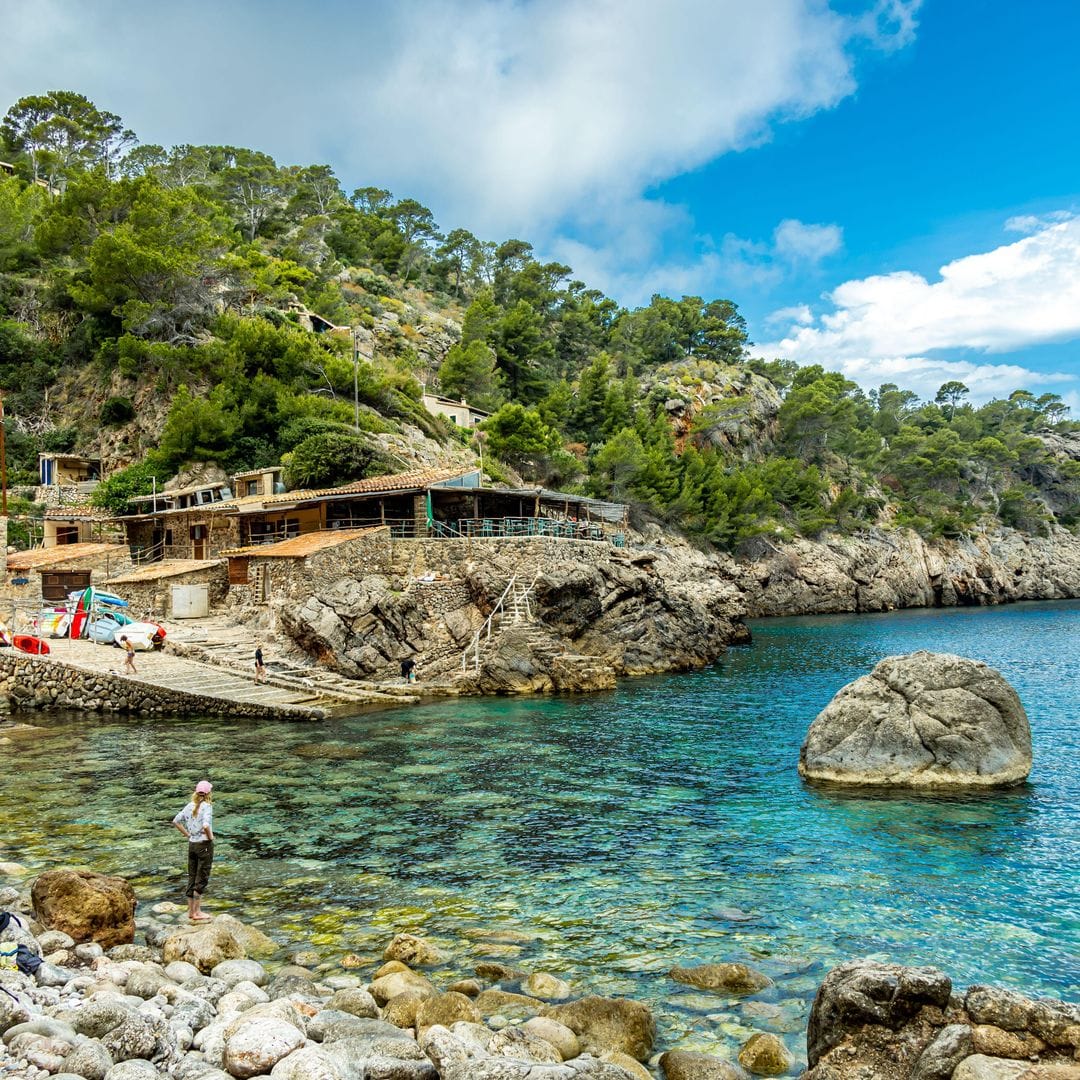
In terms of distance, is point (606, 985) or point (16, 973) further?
point (606, 985)

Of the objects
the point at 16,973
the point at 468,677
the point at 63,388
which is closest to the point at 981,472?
the point at 468,677

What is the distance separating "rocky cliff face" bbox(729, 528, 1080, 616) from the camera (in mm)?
78188

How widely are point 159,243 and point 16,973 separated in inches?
2564

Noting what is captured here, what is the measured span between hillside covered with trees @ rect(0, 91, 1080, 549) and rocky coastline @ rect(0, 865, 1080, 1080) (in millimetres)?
41823

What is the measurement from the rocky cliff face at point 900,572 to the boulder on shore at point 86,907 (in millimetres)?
67612

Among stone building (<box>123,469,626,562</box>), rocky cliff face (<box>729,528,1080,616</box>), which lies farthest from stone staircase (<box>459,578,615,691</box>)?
rocky cliff face (<box>729,528,1080,616</box>)

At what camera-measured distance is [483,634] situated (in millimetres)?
36562

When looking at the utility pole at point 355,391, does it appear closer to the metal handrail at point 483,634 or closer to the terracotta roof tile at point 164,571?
the terracotta roof tile at point 164,571

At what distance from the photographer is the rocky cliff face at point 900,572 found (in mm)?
78188

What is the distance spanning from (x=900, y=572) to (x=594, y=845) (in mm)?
81918

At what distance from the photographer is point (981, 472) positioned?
104125 millimetres

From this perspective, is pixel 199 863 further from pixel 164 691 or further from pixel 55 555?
pixel 55 555

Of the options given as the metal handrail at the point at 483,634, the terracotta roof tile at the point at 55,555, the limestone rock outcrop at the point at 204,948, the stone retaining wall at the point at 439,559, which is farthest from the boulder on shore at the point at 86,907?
the terracotta roof tile at the point at 55,555

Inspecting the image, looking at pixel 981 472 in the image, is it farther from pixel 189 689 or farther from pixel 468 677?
pixel 189 689
